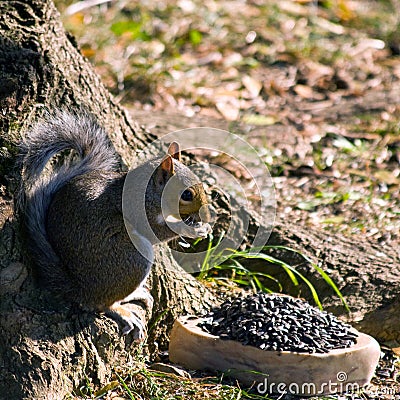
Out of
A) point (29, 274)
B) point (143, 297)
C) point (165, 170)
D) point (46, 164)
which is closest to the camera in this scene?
point (29, 274)

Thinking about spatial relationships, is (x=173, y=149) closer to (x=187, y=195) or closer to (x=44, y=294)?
(x=187, y=195)

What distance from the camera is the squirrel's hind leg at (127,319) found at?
120 inches

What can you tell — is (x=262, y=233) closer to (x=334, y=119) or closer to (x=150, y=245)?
(x=150, y=245)

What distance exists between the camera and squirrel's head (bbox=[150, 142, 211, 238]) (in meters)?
2.96

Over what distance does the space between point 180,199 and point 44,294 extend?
0.62 meters

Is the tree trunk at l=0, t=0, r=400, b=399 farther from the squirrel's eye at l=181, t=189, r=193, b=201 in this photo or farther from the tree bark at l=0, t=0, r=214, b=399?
the squirrel's eye at l=181, t=189, r=193, b=201

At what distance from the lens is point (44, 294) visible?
288cm

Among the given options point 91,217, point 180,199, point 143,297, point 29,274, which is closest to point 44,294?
point 29,274

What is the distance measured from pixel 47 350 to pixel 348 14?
6.62m

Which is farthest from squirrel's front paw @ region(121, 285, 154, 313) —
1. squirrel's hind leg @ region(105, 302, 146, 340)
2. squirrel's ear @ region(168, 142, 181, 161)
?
squirrel's ear @ region(168, 142, 181, 161)

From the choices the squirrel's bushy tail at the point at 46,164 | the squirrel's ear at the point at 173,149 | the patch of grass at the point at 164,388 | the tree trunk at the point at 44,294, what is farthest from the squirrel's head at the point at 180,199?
the patch of grass at the point at 164,388

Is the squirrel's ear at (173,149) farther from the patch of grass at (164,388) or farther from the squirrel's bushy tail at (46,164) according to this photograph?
the patch of grass at (164,388)

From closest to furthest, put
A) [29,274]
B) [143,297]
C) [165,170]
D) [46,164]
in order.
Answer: [29,274], [165,170], [46,164], [143,297]

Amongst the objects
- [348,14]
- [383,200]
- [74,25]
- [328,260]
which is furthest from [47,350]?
[348,14]
